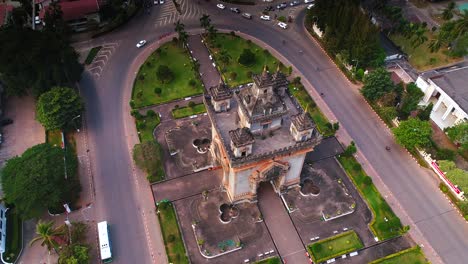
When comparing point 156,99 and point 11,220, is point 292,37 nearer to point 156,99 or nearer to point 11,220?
point 156,99

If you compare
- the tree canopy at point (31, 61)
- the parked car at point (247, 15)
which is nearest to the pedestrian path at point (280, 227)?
the tree canopy at point (31, 61)

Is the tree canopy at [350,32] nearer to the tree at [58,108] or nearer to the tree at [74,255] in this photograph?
the tree at [58,108]

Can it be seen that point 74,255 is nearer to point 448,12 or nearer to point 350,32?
point 350,32

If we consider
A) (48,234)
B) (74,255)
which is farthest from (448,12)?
(48,234)

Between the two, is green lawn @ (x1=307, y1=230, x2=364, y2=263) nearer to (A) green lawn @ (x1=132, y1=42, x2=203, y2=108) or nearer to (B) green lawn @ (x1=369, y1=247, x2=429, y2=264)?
(B) green lawn @ (x1=369, y1=247, x2=429, y2=264)

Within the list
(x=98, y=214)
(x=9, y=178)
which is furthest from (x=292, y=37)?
(x=9, y=178)

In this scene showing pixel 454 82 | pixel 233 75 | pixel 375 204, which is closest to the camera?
pixel 375 204
